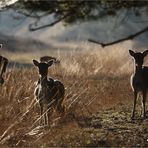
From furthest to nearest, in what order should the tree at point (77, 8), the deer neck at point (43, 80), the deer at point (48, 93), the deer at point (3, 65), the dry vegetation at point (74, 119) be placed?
the tree at point (77, 8) → the deer at point (3, 65) → the deer neck at point (43, 80) → the deer at point (48, 93) → the dry vegetation at point (74, 119)

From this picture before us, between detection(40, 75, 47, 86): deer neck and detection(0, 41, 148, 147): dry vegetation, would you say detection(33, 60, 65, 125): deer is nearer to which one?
detection(40, 75, 47, 86): deer neck

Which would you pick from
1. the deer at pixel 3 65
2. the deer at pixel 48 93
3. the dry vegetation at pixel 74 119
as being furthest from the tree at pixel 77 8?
the deer at pixel 48 93

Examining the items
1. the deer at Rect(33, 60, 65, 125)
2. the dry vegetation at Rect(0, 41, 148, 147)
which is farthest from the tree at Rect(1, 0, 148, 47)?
the deer at Rect(33, 60, 65, 125)

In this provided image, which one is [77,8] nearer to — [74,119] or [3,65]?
[3,65]

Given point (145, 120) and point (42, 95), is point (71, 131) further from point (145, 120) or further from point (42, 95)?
point (145, 120)

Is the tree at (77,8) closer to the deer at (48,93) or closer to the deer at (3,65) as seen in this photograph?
the deer at (3,65)

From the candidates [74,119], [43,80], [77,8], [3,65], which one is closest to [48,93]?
[43,80]

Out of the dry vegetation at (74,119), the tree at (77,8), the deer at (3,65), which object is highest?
the tree at (77,8)

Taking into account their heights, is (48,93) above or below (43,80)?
below

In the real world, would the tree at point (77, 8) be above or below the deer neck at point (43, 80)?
above

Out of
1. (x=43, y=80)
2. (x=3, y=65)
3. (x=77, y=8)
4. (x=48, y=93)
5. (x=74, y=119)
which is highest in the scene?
(x=77, y=8)

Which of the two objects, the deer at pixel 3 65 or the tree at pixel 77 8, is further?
the tree at pixel 77 8

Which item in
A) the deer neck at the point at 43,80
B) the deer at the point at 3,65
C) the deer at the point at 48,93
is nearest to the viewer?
the deer at the point at 48,93

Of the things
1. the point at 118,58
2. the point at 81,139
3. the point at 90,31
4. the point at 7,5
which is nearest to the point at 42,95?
the point at 81,139
